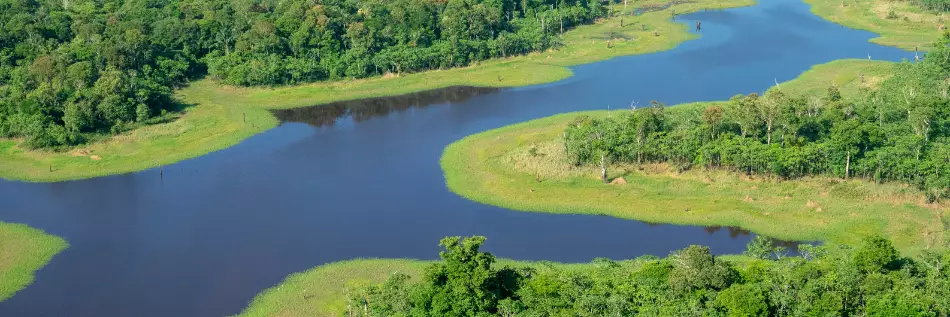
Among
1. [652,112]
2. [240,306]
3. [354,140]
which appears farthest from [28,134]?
[652,112]

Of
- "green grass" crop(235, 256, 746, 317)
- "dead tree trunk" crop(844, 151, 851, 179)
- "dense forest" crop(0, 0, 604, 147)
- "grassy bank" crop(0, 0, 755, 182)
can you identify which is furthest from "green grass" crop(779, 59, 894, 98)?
"green grass" crop(235, 256, 746, 317)

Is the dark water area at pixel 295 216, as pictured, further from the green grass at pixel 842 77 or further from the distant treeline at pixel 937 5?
the distant treeline at pixel 937 5

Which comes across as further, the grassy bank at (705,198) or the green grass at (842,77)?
the green grass at (842,77)

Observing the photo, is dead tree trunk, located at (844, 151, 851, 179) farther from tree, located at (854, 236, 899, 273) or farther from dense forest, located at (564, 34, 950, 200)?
tree, located at (854, 236, 899, 273)

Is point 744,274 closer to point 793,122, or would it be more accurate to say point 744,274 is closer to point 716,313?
point 716,313

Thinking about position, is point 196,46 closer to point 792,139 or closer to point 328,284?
point 328,284

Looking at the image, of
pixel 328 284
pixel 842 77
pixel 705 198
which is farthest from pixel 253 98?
pixel 842 77

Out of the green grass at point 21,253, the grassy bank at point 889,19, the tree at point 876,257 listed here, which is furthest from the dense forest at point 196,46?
the tree at point 876,257
